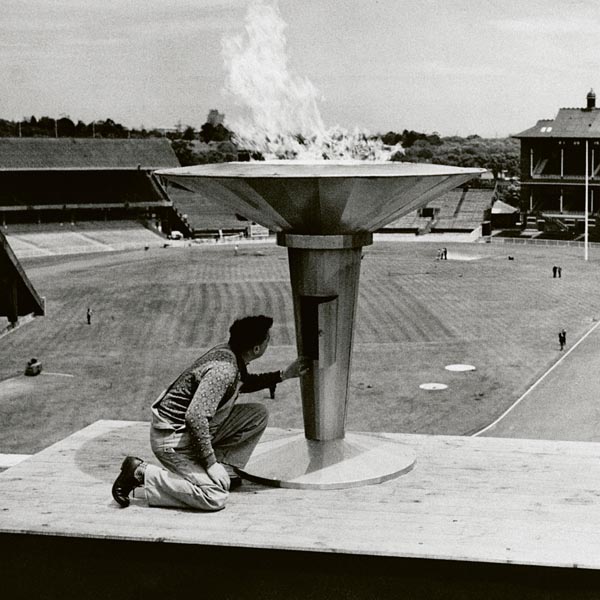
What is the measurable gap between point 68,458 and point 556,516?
4012 millimetres

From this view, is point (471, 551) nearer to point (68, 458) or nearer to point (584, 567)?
point (584, 567)

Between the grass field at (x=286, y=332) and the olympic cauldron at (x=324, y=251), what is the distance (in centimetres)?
1301

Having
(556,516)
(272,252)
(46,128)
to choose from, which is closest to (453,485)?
(556,516)

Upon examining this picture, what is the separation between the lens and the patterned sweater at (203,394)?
6.80 metres

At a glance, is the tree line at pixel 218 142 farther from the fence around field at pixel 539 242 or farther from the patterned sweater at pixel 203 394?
the patterned sweater at pixel 203 394

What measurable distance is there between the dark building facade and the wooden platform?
70211mm

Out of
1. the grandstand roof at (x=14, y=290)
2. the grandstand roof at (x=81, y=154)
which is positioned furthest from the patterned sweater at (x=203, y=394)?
the grandstand roof at (x=81, y=154)

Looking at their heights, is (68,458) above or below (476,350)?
above

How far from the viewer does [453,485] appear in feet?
24.6

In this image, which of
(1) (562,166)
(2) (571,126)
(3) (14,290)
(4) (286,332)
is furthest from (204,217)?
(3) (14,290)

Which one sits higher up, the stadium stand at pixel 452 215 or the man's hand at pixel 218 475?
the man's hand at pixel 218 475

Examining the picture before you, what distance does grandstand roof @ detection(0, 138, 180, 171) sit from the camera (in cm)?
7294

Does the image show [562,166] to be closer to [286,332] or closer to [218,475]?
[286,332]

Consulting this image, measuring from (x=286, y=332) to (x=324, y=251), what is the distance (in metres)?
26.6
